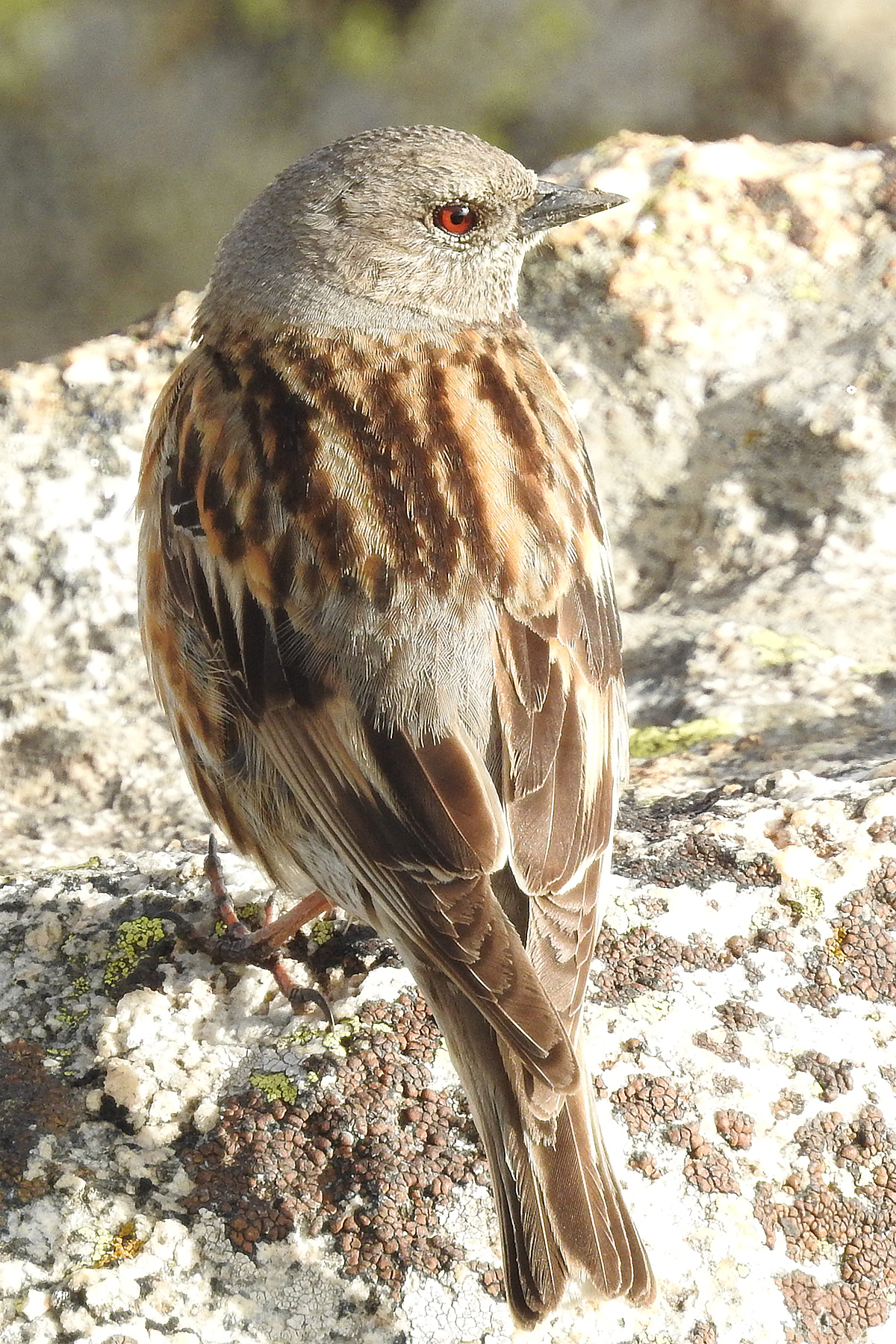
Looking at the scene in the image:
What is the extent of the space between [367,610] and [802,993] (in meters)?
1.22

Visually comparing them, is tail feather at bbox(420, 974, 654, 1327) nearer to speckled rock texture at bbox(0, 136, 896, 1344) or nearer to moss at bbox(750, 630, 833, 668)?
speckled rock texture at bbox(0, 136, 896, 1344)

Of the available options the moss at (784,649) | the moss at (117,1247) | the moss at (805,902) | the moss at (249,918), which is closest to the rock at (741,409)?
the moss at (784,649)

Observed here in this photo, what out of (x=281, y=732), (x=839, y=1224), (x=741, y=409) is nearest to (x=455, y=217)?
(x=741, y=409)

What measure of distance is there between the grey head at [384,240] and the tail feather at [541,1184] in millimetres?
1878

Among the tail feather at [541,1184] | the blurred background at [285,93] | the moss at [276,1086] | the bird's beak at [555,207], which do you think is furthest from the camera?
the blurred background at [285,93]

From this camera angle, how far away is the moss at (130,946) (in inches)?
125

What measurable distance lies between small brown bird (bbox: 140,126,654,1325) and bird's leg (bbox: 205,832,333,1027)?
0.02m

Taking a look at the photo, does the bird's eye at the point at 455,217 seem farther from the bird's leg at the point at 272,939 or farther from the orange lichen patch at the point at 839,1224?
the orange lichen patch at the point at 839,1224

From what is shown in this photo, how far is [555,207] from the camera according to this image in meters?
4.04

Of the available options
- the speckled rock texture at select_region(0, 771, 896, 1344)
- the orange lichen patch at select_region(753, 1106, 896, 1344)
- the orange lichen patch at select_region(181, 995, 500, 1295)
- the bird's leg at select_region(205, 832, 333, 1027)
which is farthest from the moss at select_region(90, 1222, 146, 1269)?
the orange lichen patch at select_region(753, 1106, 896, 1344)

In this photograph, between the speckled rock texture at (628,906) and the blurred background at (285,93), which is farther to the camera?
the blurred background at (285,93)

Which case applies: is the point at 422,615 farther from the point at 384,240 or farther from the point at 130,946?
the point at 384,240

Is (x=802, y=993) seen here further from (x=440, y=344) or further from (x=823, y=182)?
(x=823, y=182)

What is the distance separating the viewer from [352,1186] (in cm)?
274
